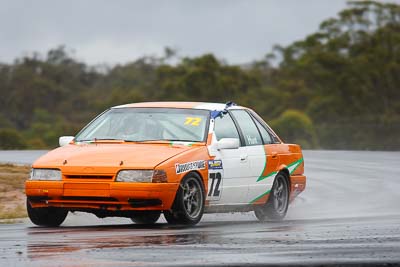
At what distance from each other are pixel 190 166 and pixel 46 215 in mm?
1600

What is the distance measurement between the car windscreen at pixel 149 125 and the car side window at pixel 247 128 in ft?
2.19

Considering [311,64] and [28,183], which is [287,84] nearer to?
[311,64]

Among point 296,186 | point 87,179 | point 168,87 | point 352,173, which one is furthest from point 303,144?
point 87,179

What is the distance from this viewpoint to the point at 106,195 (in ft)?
39.7

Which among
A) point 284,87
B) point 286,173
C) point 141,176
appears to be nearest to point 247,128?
point 286,173

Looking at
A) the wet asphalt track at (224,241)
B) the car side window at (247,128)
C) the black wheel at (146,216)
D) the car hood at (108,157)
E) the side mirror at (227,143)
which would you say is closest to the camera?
the wet asphalt track at (224,241)

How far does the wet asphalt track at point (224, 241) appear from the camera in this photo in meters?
8.48

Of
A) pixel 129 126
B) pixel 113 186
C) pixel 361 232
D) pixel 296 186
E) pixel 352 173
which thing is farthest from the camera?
pixel 352 173

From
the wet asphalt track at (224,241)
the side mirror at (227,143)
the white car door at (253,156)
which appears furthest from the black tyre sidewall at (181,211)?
the white car door at (253,156)

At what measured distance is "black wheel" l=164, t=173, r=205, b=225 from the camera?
12359 millimetres

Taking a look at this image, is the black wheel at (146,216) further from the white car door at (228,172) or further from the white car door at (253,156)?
the white car door at (253,156)

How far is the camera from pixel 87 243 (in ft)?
32.4

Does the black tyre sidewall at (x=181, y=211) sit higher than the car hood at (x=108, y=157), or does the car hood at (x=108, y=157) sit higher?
the car hood at (x=108, y=157)

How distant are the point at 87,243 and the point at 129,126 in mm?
3710
